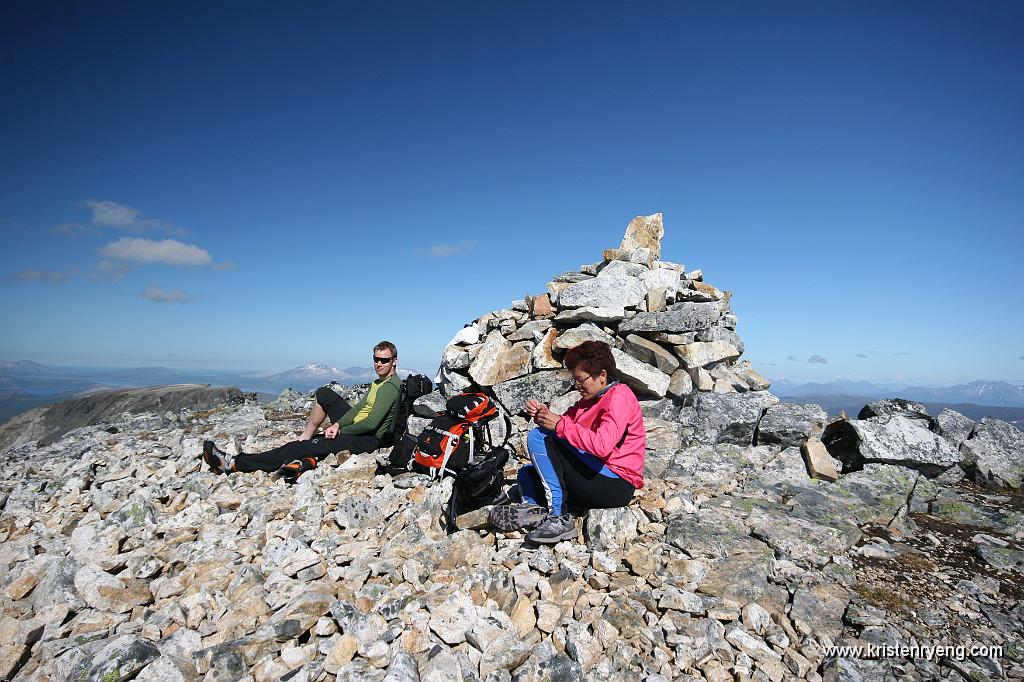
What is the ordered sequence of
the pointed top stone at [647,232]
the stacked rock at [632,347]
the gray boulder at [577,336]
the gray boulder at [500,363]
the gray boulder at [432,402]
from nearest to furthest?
1. the stacked rock at [632,347]
2. the gray boulder at [577,336]
3. the gray boulder at [432,402]
4. the gray boulder at [500,363]
5. the pointed top stone at [647,232]

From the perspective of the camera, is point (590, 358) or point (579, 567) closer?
point (579, 567)

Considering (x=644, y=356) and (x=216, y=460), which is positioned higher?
(x=644, y=356)

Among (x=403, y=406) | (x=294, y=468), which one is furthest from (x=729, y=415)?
(x=294, y=468)

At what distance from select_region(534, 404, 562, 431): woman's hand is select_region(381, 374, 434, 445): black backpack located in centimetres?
416

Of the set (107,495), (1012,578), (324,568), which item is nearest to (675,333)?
(1012,578)

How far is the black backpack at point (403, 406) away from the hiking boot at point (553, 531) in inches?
172

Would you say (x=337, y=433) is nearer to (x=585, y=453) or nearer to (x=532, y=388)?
(x=532, y=388)

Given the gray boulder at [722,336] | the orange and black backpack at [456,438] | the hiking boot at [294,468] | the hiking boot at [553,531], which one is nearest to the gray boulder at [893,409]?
the gray boulder at [722,336]

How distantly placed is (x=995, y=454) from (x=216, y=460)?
1389 cm

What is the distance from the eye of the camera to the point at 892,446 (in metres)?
7.96

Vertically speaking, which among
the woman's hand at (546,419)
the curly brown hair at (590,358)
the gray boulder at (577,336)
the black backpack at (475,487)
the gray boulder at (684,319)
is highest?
the gray boulder at (684,319)

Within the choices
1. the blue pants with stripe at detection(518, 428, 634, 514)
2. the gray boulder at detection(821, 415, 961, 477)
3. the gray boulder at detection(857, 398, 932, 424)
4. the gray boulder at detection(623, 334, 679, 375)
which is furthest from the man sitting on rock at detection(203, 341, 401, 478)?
the gray boulder at detection(857, 398, 932, 424)

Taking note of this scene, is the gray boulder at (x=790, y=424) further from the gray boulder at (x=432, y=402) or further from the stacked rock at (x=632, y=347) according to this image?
the gray boulder at (x=432, y=402)

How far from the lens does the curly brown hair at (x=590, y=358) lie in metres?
5.71
